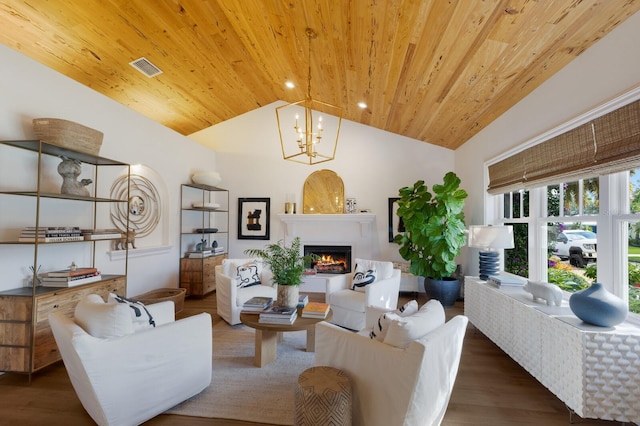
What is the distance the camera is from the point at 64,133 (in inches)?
108

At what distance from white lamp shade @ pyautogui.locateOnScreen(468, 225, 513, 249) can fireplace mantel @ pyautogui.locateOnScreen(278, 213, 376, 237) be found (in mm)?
2328

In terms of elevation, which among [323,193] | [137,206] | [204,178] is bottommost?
[137,206]

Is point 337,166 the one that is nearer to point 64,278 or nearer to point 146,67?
point 146,67

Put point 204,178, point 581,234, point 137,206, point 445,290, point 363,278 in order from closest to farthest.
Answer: point 581,234 → point 363,278 → point 137,206 → point 445,290 → point 204,178

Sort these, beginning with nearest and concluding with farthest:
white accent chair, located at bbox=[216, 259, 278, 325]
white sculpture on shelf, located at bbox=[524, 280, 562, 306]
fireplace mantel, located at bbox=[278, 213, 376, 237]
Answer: white sculpture on shelf, located at bbox=[524, 280, 562, 306] → white accent chair, located at bbox=[216, 259, 278, 325] → fireplace mantel, located at bbox=[278, 213, 376, 237]

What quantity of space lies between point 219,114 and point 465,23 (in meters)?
4.59

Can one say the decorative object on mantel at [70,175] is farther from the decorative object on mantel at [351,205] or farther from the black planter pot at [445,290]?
the black planter pot at [445,290]

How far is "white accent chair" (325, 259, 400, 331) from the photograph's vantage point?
3.50 metres

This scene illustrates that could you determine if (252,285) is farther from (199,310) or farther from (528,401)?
(528,401)

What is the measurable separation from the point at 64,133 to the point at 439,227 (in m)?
4.44

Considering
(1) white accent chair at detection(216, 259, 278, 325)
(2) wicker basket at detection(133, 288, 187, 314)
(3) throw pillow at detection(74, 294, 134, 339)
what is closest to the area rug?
(1) white accent chair at detection(216, 259, 278, 325)

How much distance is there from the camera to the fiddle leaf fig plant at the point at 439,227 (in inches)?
169

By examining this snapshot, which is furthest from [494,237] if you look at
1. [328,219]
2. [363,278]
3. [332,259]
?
[332,259]

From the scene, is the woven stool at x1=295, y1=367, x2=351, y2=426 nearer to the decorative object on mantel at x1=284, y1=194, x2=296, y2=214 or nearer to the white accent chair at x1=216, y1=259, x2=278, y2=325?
the white accent chair at x1=216, y1=259, x2=278, y2=325
